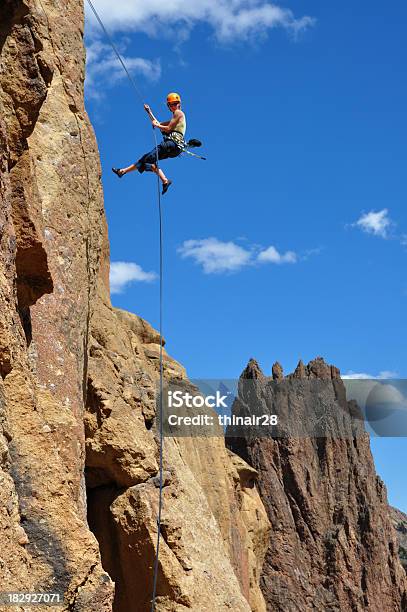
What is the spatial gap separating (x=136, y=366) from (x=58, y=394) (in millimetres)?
6350

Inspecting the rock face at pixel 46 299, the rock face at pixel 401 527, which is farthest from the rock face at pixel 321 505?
the rock face at pixel 46 299

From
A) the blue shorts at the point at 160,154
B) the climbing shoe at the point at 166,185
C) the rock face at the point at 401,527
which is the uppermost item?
the rock face at the point at 401,527

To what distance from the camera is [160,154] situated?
17656 millimetres

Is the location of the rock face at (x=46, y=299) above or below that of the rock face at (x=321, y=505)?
below

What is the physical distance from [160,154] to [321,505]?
55.1m

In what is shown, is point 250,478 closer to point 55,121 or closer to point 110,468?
point 110,468

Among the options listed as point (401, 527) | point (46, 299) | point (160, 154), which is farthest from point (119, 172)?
point (401, 527)

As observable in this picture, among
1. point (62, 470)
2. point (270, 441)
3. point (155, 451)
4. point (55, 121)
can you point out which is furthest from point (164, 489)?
point (270, 441)

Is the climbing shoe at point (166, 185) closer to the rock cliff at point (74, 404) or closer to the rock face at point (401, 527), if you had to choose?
the rock cliff at point (74, 404)

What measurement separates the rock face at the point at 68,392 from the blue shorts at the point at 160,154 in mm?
2144

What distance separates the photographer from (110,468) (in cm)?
1564

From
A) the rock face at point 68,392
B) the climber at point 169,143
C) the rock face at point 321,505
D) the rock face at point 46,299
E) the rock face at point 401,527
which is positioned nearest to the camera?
the rock face at point 46,299

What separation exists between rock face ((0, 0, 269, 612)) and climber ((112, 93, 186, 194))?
7.14 feet

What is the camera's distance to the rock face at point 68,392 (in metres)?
8.30
